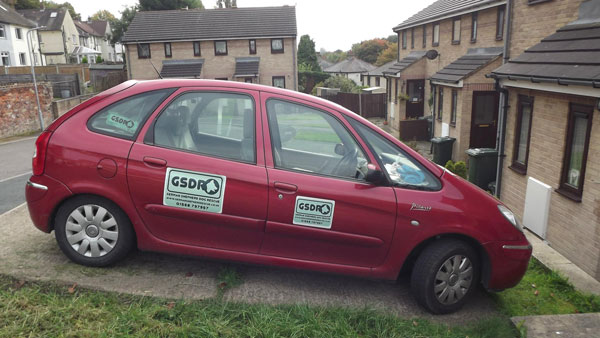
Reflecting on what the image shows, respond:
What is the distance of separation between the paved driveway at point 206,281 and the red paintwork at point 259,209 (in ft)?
0.85

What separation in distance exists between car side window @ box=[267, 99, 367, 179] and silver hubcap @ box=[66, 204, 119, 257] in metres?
1.53

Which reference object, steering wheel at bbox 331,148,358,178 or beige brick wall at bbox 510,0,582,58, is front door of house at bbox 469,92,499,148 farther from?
steering wheel at bbox 331,148,358,178

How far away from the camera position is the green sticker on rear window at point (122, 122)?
13.9 feet

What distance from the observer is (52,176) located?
13.6ft

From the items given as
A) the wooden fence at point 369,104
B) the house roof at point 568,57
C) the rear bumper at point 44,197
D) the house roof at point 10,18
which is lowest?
the wooden fence at point 369,104

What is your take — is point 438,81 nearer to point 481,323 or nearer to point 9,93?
point 481,323

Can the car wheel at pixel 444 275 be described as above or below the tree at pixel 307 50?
below

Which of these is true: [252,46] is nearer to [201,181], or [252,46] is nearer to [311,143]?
[311,143]

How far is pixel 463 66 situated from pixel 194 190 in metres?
16.7

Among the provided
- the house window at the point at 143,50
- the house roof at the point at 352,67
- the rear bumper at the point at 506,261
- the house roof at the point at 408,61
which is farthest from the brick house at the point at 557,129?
the house roof at the point at 352,67

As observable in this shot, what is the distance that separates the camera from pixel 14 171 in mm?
13906

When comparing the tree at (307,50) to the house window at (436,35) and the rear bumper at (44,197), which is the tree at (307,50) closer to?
the house window at (436,35)

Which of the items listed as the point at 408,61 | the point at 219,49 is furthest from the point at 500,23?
the point at 219,49

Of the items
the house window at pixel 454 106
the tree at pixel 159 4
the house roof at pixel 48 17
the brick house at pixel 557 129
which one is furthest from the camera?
the house roof at pixel 48 17
